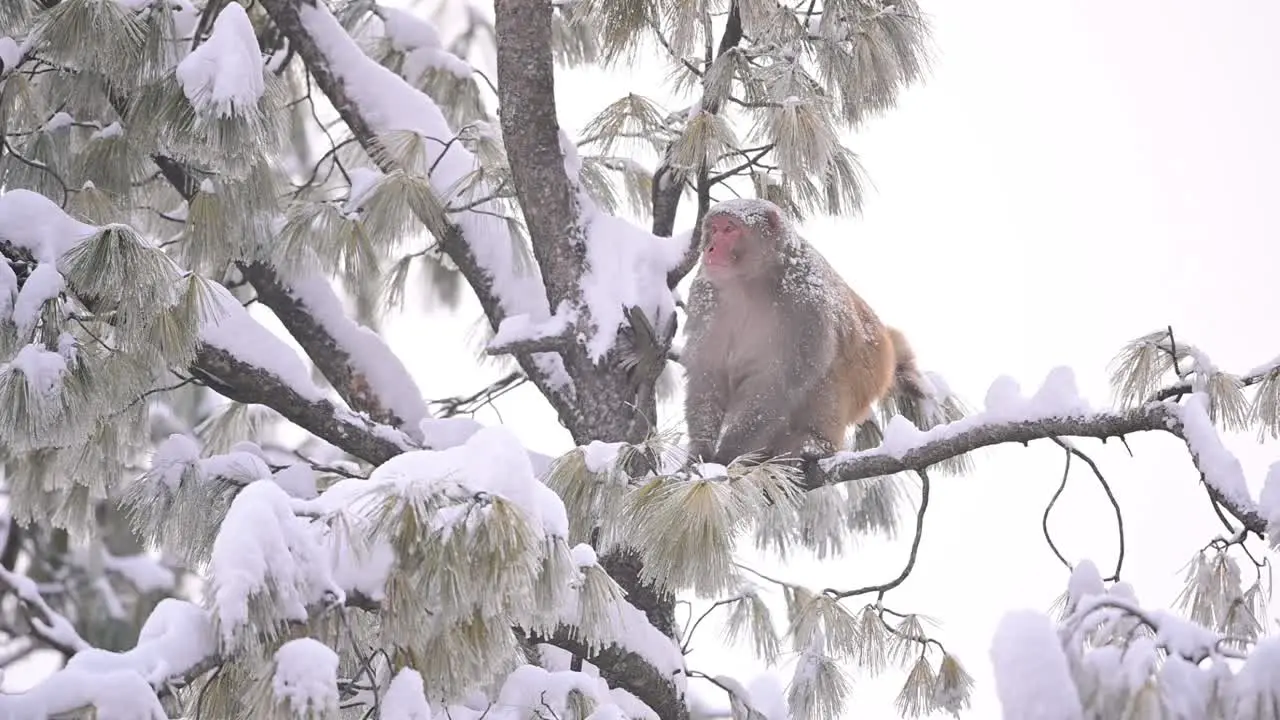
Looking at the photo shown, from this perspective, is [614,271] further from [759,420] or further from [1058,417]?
[1058,417]

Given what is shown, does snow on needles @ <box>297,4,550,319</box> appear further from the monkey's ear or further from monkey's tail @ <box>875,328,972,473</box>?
monkey's tail @ <box>875,328,972,473</box>

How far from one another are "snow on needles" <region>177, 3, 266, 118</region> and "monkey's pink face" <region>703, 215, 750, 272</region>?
1167 mm

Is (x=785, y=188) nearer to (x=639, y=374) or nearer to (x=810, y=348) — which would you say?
(x=810, y=348)

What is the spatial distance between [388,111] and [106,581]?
12.3ft

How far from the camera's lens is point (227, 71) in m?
3.02

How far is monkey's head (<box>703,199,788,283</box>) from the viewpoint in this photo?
11.8 ft

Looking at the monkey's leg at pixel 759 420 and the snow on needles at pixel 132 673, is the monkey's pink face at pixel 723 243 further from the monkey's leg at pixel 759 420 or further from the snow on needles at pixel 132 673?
the snow on needles at pixel 132 673

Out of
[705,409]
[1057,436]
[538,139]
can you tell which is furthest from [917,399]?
[538,139]

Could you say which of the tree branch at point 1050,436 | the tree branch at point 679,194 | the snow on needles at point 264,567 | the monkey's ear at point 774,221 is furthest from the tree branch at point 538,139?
the snow on needles at point 264,567

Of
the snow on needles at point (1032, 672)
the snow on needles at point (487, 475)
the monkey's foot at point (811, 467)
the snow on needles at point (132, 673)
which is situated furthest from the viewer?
the monkey's foot at point (811, 467)

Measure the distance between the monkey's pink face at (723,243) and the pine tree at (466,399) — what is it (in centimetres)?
6

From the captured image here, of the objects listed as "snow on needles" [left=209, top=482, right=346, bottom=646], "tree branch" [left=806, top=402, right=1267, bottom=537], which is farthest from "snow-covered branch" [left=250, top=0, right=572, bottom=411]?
"snow on needles" [left=209, top=482, right=346, bottom=646]

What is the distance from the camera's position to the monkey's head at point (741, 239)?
3.59 m

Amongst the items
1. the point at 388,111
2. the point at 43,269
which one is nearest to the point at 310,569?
the point at 43,269
